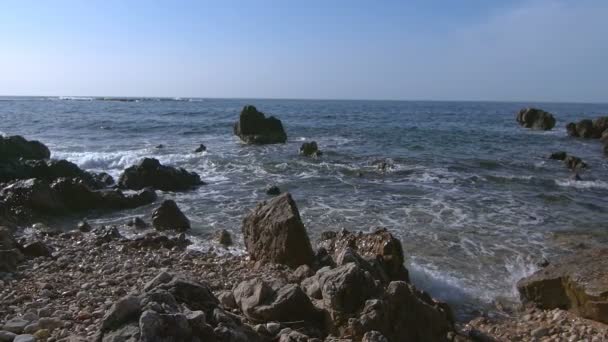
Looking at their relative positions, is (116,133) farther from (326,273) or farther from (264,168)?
(326,273)

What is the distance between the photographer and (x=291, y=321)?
5734 mm

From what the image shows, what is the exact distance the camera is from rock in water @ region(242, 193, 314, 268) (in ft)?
29.5

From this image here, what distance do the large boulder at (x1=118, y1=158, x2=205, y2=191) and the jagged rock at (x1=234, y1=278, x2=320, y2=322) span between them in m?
13.0

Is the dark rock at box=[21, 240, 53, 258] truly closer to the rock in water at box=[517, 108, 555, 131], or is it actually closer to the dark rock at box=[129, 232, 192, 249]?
the dark rock at box=[129, 232, 192, 249]

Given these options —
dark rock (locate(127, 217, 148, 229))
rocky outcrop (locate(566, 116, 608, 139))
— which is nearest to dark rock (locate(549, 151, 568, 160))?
rocky outcrop (locate(566, 116, 608, 139))

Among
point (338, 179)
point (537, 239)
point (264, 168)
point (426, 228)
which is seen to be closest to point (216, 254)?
point (426, 228)

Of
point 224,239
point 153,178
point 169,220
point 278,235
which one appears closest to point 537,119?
point 153,178

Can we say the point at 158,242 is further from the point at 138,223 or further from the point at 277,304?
the point at 277,304

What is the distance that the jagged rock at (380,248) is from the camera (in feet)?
27.7

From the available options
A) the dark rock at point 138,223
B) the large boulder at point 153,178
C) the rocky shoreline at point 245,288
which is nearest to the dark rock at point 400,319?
the rocky shoreline at point 245,288

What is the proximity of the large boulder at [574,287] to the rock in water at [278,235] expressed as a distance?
3979 millimetres

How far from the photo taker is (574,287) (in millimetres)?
7992

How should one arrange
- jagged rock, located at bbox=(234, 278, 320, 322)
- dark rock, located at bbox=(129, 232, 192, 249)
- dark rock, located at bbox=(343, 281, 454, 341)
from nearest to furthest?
dark rock, located at bbox=(343, 281, 454, 341)
jagged rock, located at bbox=(234, 278, 320, 322)
dark rock, located at bbox=(129, 232, 192, 249)

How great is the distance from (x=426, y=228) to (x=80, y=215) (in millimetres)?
10065
